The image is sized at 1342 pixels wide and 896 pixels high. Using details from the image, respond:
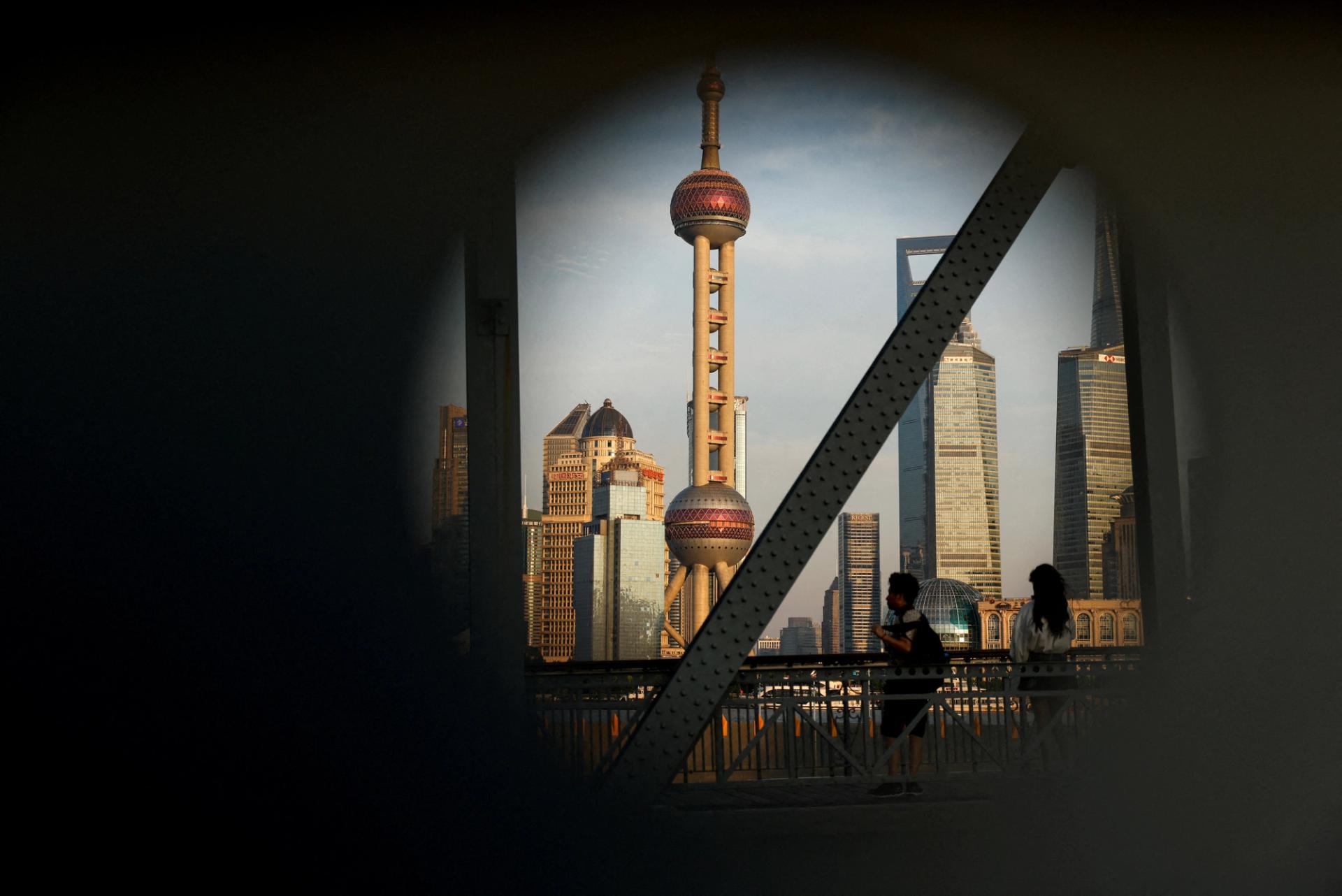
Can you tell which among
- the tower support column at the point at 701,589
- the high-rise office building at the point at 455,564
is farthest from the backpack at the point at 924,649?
the tower support column at the point at 701,589

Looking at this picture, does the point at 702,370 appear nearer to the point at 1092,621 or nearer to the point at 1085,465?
the point at 1092,621

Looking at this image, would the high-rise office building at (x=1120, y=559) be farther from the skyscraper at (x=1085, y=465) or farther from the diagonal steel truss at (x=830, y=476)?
the diagonal steel truss at (x=830, y=476)

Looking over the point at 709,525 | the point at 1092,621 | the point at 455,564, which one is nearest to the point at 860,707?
Result: the point at 455,564

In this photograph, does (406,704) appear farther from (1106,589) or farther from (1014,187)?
(1106,589)

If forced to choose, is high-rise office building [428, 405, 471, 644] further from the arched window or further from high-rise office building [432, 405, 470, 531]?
the arched window

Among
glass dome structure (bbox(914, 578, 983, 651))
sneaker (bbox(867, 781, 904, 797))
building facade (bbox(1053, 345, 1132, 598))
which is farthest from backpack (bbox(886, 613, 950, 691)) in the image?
building facade (bbox(1053, 345, 1132, 598))

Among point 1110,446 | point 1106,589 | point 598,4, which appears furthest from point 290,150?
point 1110,446
